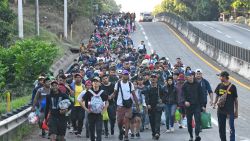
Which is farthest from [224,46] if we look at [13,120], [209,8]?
[209,8]

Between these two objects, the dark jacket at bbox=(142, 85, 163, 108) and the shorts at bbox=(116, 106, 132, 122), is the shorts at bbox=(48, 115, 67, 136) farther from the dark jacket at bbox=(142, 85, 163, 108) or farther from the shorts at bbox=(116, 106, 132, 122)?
the dark jacket at bbox=(142, 85, 163, 108)

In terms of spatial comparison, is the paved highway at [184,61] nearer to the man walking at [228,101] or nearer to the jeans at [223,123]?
the jeans at [223,123]

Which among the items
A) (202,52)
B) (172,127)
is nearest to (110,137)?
(172,127)

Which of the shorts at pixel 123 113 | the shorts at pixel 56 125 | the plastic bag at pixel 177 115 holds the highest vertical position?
the shorts at pixel 56 125

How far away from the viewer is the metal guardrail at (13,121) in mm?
14078

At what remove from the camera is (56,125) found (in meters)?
13.3

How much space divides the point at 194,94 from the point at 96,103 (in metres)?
2.67

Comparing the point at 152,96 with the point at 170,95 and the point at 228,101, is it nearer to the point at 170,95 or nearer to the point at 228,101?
the point at 170,95

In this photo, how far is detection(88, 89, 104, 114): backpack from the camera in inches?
553

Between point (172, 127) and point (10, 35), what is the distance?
2102 centimetres

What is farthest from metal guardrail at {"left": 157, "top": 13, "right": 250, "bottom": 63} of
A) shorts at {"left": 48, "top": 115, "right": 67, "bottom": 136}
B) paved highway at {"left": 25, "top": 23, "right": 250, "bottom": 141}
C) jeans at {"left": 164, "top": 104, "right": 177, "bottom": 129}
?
shorts at {"left": 48, "top": 115, "right": 67, "bottom": 136}

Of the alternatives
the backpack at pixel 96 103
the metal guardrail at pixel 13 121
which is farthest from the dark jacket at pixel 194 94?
the metal guardrail at pixel 13 121

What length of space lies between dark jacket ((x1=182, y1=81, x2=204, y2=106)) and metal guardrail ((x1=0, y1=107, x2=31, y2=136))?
13.5 feet

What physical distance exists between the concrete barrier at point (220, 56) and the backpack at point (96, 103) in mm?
21850
